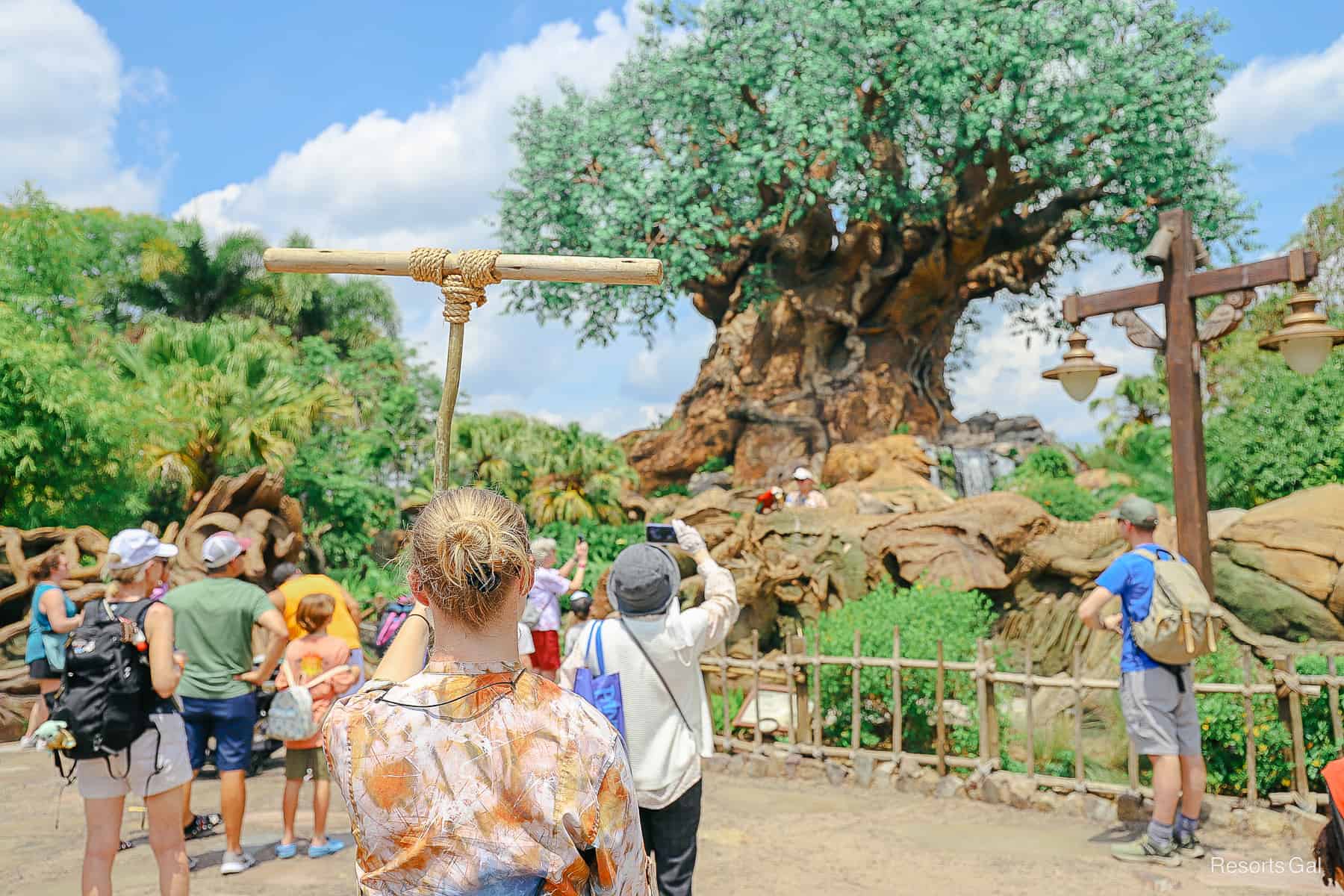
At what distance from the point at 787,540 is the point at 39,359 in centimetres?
932

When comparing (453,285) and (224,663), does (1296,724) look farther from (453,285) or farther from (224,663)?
(224,663)

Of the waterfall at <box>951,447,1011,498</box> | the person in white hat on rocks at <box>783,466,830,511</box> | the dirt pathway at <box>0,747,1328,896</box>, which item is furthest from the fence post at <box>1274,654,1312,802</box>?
the waterfall at <box>951,447,1011,498</box>

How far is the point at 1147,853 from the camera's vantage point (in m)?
5.13

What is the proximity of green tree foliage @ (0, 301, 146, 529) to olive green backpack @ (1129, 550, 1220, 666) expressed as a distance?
12.2 meters

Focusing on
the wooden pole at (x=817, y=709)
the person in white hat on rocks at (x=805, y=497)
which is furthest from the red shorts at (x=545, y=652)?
the person in white hat on rocks at (x=805, y=497)

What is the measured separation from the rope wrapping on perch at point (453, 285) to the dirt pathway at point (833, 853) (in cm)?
347

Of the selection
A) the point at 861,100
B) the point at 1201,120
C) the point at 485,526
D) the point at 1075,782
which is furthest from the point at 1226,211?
the point at 485,526

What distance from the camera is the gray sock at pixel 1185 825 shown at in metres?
5.11

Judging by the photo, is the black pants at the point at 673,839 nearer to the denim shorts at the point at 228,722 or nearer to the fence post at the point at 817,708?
the denim shorts at the point at 228,722

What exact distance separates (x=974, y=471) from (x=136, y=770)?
19.1 meters

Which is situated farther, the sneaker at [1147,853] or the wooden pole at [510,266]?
the sneaker at [1147,853]

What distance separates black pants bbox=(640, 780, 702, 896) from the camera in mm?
3281

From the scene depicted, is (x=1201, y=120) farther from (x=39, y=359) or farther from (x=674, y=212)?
(x=39, y=359)

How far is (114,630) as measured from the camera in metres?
3.62
